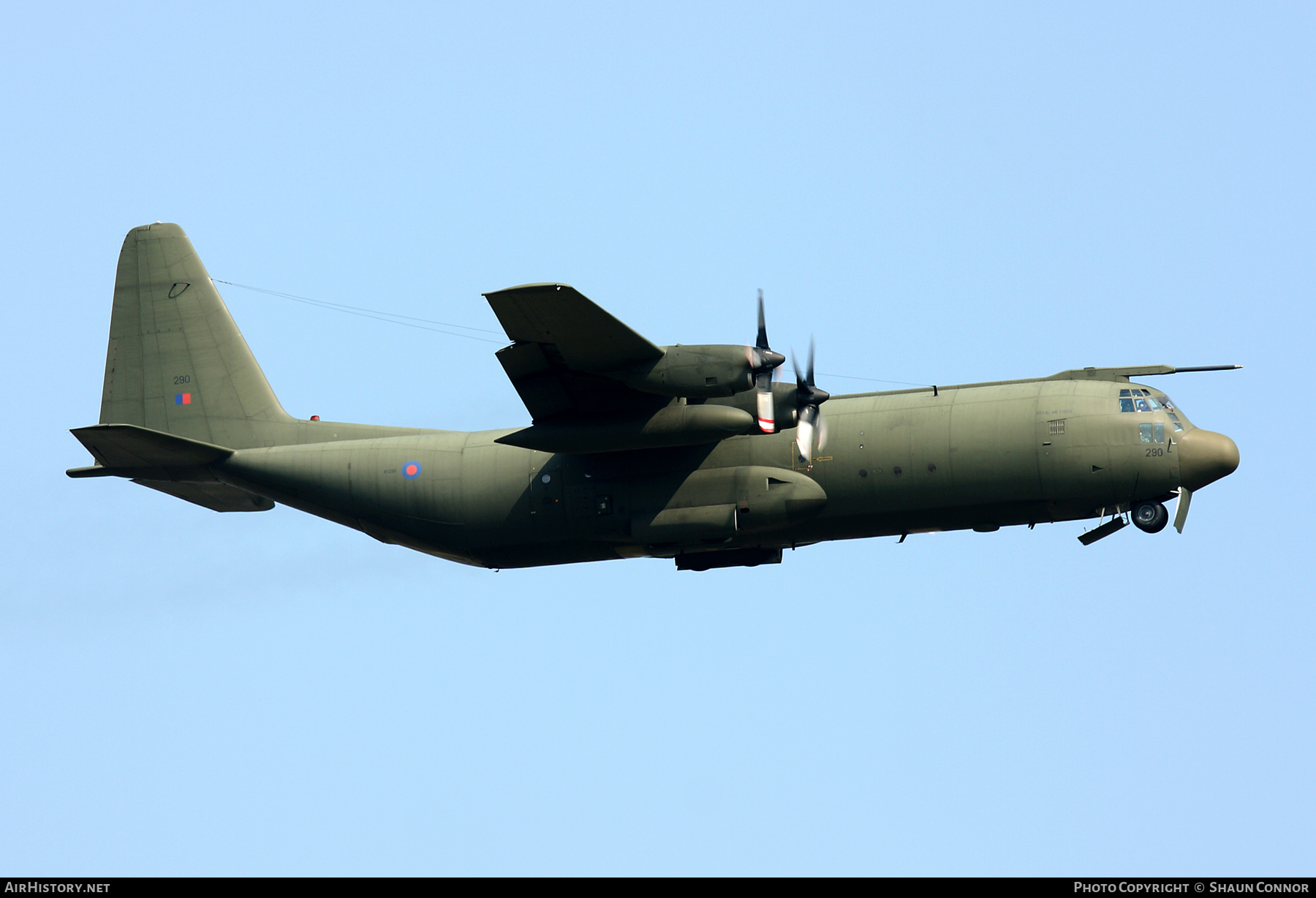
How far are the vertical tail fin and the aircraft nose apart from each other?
16.1 meters

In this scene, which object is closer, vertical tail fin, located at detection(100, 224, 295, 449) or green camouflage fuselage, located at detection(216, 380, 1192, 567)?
green camouflage fuselage, located at detection(216, 380, 1192, 567)

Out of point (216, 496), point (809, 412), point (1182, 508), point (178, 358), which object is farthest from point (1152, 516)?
point (178, 358)

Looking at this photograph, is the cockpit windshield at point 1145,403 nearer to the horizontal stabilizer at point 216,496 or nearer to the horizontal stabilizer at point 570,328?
the horizontal stabilizer at point 570,328

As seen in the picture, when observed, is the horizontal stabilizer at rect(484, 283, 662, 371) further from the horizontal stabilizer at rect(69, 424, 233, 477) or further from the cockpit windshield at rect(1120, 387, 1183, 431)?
the cockpit windshield at rect(1120, 387, 1183, 431)

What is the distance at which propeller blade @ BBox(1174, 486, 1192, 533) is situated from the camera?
23359mm

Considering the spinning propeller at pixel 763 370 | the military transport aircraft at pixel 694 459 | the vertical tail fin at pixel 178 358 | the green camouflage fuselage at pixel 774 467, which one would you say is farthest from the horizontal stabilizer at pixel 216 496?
the spinning propeller at pixel 763 370

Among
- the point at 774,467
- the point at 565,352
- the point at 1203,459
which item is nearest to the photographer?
the point at 565,352

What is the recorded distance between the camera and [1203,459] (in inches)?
914

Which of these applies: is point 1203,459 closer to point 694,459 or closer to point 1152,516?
point 1152,516

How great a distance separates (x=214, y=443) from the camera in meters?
27.9

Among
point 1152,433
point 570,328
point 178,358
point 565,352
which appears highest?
point 178,358

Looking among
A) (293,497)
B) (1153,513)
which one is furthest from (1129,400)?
(293,497)

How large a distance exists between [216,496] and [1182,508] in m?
17.7

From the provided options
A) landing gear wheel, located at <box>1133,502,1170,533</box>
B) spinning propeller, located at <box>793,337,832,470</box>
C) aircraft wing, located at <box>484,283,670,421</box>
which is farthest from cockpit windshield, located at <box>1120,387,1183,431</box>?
aircraft wing, located at <box>484,283,670,421</box>
